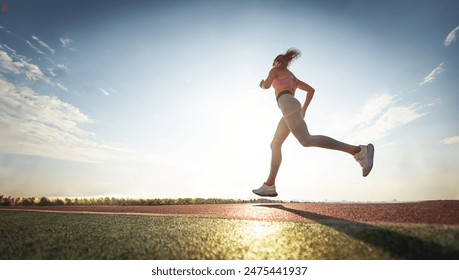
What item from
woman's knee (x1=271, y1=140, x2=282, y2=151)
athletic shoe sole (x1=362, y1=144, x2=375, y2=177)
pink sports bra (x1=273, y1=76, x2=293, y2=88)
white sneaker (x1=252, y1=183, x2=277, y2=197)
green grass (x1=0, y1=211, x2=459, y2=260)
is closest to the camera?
green grass (x1=0, y1=211, x2=459, y2=260)

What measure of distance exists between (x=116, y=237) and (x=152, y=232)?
0.33 metres

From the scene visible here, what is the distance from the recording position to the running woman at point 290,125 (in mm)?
4031

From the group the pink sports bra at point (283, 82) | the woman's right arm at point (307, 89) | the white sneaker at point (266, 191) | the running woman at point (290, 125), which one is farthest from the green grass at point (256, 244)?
the woman's right arm at point (307, 89)

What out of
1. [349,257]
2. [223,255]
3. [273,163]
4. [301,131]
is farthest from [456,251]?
[273,163]

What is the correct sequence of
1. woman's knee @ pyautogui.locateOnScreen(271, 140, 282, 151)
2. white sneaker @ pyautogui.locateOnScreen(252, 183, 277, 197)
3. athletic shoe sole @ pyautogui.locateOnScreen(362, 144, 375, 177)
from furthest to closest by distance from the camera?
woman's knee @ pyautogui.locateOnScreen(271, 140, 282, 151), white sneaker @ pyautogui.locateOnScreen(252, 183, 277, 197), athletic shoe sole @ pyautogui.locateOnScreen(362, 144, 375, 177)

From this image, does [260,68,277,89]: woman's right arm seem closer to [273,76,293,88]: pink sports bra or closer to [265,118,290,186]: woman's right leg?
[273,76,293,88]: pink sports bra

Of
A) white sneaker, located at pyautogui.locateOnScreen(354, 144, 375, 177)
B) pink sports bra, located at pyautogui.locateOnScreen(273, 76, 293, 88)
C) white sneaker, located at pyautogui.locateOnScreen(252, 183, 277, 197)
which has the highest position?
pink sports bra, located at pyautogui.locateOnScreen(273, 76, 293, 88)

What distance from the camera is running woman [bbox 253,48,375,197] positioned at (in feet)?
13.2

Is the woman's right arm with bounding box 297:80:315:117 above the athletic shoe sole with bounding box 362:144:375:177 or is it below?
above

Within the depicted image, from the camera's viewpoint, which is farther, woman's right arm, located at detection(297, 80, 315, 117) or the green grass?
woman's right arm, located at detection(297, 80, 315, 117)

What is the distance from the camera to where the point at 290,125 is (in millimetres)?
4148
